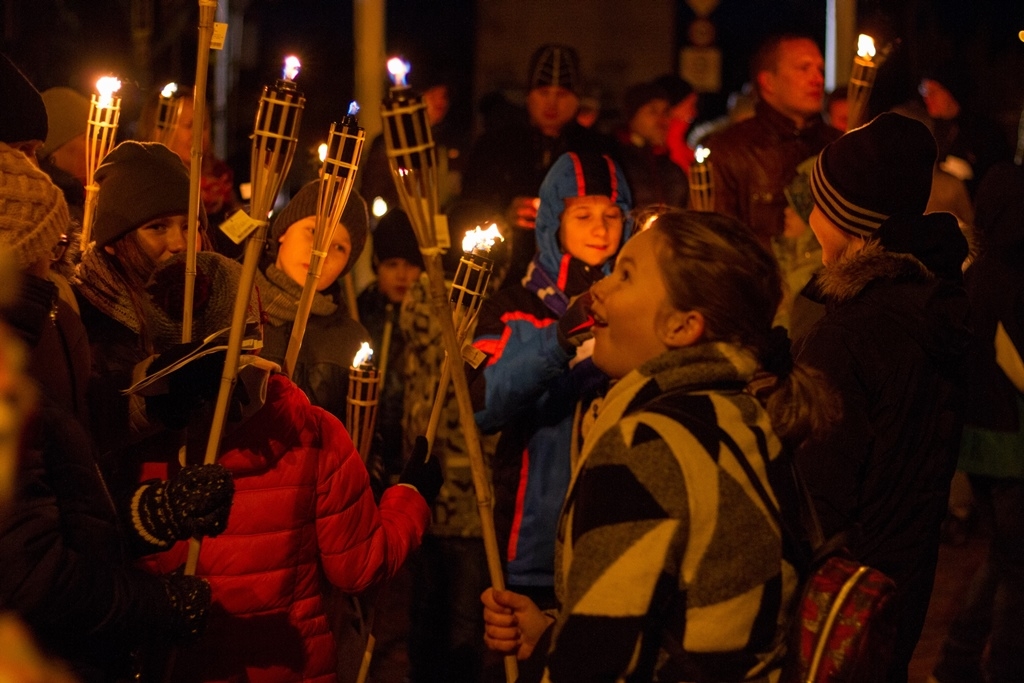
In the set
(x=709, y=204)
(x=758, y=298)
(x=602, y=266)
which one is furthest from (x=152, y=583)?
(x=709, y=204)

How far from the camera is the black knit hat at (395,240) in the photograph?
615 cm

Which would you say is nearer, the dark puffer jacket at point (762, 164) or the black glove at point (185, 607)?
the black glove at point (185, 607)

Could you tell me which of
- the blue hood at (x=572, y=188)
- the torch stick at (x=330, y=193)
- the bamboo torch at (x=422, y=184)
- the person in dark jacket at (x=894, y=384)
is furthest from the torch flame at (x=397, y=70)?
the blue hood at (x=572, y=188)

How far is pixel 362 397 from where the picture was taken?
3.92 meters

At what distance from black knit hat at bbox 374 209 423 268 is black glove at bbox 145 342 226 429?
3.26m

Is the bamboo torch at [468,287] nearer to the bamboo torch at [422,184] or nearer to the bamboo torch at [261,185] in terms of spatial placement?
the bamboo torch at [422,184]

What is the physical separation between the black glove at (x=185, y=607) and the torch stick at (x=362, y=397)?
4.00 ft

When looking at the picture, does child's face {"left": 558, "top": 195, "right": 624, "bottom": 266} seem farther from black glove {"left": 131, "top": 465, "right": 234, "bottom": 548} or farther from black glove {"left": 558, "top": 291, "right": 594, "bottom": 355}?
black glove {"left": 131, "top": 465, "right": 234, "bottom": 548}

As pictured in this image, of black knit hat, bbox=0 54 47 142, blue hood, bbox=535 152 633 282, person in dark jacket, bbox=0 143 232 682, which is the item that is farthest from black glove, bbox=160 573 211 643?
blue hood, bbox=535 152 633 282

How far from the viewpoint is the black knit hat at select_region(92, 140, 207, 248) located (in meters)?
3.43

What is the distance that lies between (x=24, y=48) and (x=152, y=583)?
6.90 meters

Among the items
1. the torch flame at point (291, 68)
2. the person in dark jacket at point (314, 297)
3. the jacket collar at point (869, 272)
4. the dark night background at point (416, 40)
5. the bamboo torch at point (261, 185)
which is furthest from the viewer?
the dark night background at point (416, 40)

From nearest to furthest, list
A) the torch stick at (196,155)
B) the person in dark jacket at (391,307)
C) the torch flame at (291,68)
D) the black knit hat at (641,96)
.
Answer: the torch stick at (196,155) < the torch flame at (291,68) < the person in dark jacket at (391,307) < the black knit hat at (641,96)

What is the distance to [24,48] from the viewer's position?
841 cm
